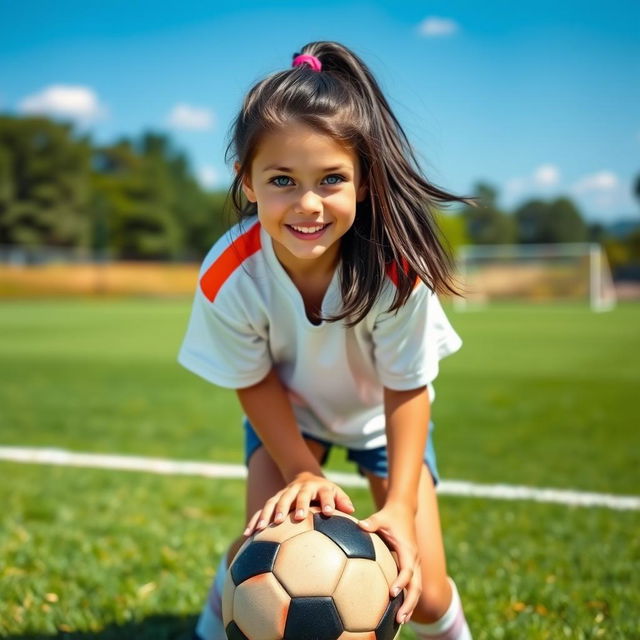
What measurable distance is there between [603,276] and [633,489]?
106ft

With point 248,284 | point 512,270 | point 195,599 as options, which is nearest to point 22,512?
point 195,599

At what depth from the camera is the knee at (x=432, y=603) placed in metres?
2.47

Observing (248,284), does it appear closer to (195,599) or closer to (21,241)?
(195,599)

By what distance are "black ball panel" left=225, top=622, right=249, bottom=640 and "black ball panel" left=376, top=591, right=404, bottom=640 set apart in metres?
0.34

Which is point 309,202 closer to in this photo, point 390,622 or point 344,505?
point 344,505

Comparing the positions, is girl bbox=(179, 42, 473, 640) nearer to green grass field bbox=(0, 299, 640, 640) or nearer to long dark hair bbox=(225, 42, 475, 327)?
long dark hair bbox=(225, 42, 475, 327)

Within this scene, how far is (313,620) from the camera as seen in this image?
193cm

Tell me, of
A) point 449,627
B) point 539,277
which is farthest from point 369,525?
point 539,277

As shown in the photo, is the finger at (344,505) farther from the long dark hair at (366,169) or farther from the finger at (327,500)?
the long dark hair at (366,169)

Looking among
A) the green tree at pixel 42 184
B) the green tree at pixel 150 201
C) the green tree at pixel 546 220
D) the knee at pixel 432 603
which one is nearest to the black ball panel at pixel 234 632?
the knee at pixel 432 603

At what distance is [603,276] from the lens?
35.3 m

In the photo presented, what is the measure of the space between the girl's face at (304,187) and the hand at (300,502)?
671mm

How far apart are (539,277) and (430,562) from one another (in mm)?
33912

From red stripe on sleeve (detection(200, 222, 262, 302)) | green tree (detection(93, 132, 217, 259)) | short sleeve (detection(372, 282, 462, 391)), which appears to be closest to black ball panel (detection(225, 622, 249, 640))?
short sleeve (detection(372, 282, 462, 391))
